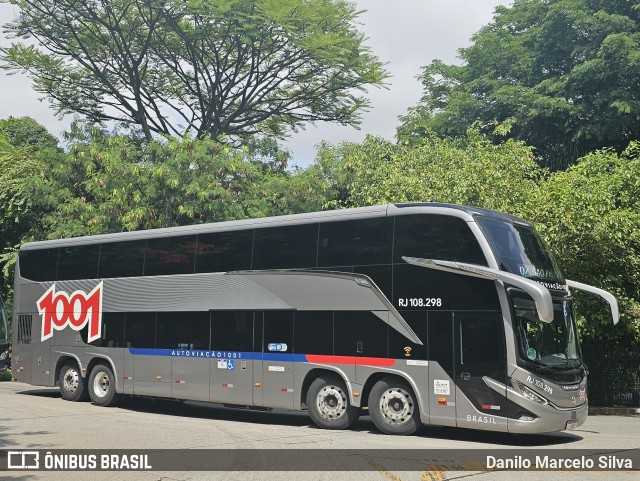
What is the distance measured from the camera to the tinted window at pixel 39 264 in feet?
70.2

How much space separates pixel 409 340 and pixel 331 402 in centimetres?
225

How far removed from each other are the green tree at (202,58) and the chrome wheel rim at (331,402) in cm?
1796

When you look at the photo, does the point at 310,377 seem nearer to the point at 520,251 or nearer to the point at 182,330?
the point at 182,330

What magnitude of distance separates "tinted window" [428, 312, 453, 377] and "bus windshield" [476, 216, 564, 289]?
1.39 meters

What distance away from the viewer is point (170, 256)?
18594mm

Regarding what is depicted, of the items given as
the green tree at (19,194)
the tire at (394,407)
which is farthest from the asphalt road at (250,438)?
the green tree at (19,194)

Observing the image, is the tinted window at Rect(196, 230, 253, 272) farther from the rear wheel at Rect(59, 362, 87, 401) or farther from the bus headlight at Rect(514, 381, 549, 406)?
the bus headlight at Rect(514, 381, 549, 406)

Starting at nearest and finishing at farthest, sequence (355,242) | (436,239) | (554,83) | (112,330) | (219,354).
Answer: (436,239), (355,242), (219,354), (112,330), (554,83)

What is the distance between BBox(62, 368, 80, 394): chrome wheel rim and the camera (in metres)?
20.8

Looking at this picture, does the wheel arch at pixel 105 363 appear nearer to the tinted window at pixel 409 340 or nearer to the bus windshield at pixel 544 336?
the tinted window at pixel 409 340

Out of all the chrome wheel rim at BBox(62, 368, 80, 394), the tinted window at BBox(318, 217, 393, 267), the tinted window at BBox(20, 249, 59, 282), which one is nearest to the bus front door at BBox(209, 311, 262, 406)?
the tinted window at BBox(318, 217, 393, 267)

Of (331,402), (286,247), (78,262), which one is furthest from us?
(78,262)

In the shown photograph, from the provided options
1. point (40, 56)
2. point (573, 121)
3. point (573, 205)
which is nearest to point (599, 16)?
point (573, 121)

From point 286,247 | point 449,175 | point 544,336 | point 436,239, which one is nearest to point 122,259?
point 286,247
